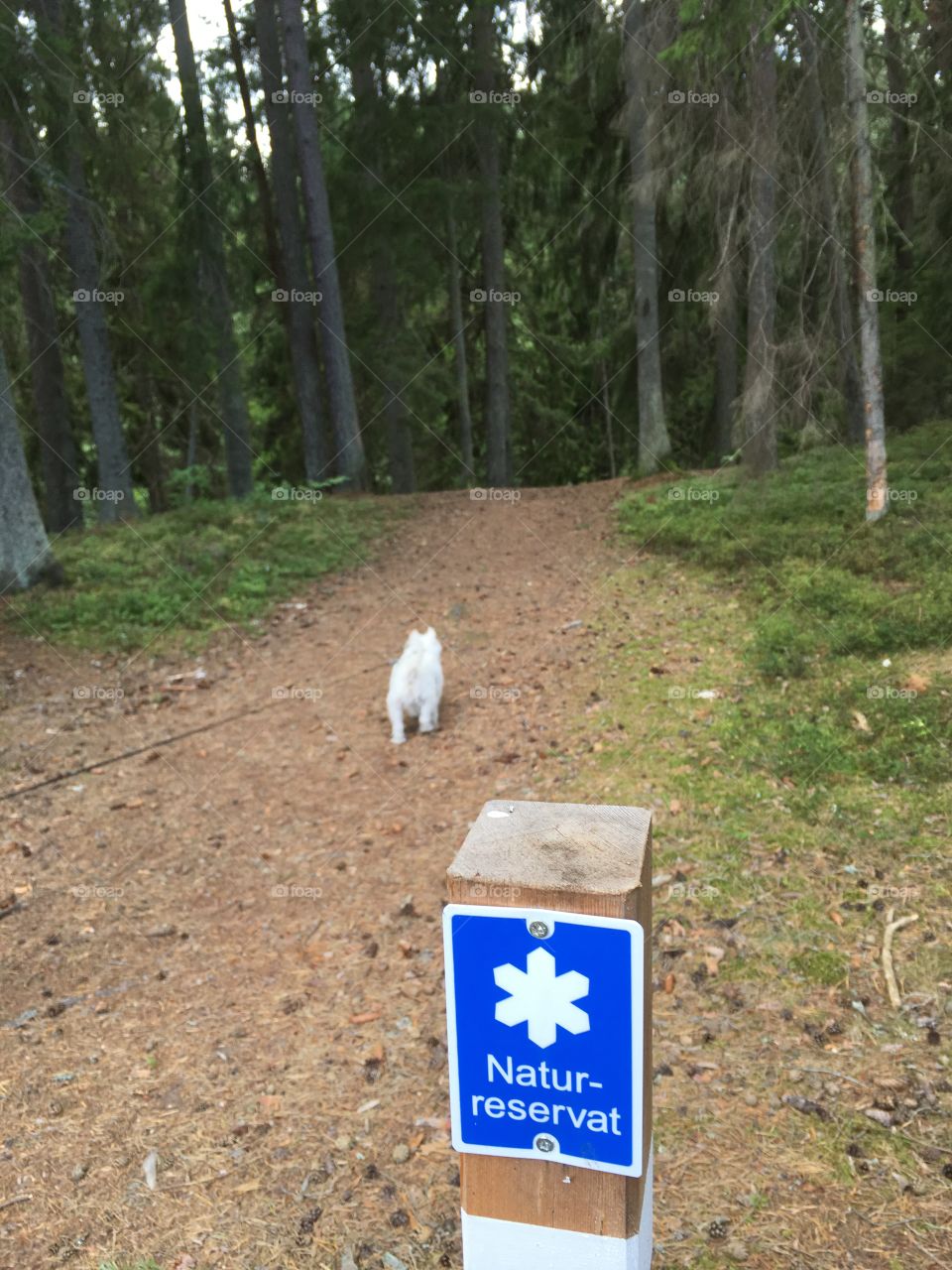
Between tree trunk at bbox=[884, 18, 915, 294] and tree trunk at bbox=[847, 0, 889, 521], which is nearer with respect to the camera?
tree trunk at bbox=[847, 0, 889, 521]

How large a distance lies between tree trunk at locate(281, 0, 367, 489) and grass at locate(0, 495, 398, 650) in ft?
6.96

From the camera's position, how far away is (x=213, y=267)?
55.2ft

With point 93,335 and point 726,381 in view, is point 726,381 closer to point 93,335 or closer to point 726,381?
point 726,381

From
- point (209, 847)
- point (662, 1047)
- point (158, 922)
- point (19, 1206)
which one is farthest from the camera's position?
point (209, 847)

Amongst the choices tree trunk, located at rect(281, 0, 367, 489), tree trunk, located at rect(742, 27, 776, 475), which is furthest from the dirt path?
tree trunk, located at rect(281, 0, 367, 489)

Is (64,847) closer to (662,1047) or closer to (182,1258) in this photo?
(182,1258)

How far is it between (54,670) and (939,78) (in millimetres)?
15347

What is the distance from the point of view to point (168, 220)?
17484 millimetres

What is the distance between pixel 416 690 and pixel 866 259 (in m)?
6.85

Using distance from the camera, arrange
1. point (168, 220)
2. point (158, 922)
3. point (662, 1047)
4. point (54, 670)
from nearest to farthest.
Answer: point (662, 1047) → point (158, 922) → point (54, 670) → point (168, 220)

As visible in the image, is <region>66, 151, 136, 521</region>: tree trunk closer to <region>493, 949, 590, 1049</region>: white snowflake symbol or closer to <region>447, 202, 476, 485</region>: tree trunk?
<region>447, 202, 476, 485</region>: tree trunk

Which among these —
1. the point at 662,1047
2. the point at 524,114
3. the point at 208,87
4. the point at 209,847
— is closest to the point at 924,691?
the point at 662,1047

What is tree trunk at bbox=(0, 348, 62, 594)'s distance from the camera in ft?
34.1

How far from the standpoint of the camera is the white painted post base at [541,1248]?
5.67ft
